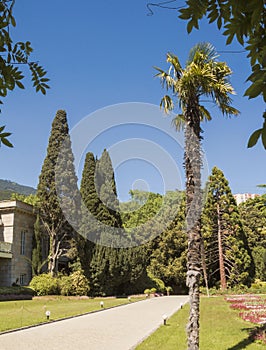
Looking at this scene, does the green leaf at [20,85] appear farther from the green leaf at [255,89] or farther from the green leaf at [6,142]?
the green leaf at [255,89]

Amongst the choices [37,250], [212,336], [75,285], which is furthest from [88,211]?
[212,336]

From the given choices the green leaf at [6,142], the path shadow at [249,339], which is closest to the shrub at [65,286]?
the path shadow at [249,339]

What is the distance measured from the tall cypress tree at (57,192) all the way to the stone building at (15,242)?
5.18 feet

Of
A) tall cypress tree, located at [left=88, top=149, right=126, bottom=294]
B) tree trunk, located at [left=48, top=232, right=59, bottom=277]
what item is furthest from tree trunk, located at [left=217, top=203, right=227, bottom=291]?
tree trunk, located at [left=48, top=232, right=59, bottom=277]

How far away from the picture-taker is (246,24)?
6.13ft

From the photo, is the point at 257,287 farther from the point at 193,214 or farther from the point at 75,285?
the point at 193,214

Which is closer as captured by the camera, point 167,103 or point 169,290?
point 167,103

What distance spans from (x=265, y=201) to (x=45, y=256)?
63.6 feet

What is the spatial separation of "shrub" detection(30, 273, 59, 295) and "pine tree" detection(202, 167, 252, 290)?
15.8 metres

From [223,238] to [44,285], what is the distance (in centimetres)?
1841

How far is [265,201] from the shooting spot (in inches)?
1156

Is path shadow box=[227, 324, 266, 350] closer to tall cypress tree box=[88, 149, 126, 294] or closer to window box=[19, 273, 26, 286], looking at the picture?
tall cypress tree box=[88, 149, 126, 294]

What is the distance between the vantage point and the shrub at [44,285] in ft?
92.8

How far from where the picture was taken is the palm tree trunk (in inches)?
314
